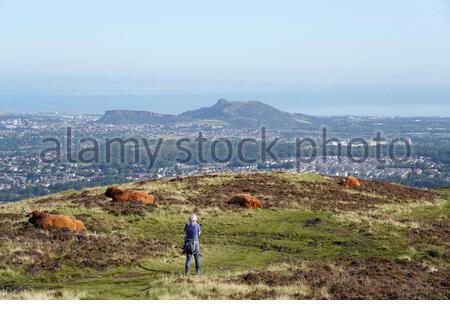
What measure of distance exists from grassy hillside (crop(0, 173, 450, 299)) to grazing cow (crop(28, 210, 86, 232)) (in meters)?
0.52

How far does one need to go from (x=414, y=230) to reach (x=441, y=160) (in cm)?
17499

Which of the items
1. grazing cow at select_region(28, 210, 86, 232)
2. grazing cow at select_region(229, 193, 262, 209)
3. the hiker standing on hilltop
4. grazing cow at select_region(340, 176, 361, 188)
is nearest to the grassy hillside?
grazing cow at select_region(28, 210, 86, 232)

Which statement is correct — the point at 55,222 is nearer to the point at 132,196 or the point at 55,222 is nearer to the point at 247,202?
the point at 132,196

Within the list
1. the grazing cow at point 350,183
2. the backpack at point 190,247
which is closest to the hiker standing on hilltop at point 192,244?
the backpack at point 190,247

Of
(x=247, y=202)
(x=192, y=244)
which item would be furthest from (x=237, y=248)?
(x=247, y=202)

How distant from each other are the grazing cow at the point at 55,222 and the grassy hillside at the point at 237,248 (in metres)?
0.52

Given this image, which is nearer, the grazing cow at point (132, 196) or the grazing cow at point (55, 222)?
the grazing cow at point (55, 222)

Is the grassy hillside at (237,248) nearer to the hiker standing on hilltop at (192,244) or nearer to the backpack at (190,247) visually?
the hiker standing on hilltop at (192,244)

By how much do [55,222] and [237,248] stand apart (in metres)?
9.58

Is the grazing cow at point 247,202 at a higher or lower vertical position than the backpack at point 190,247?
lower

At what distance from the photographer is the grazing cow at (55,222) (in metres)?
30.3

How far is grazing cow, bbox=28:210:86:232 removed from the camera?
30.3 meters

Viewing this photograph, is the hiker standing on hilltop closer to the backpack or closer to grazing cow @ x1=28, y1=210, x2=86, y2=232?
the backpack

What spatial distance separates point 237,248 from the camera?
29828 mm
